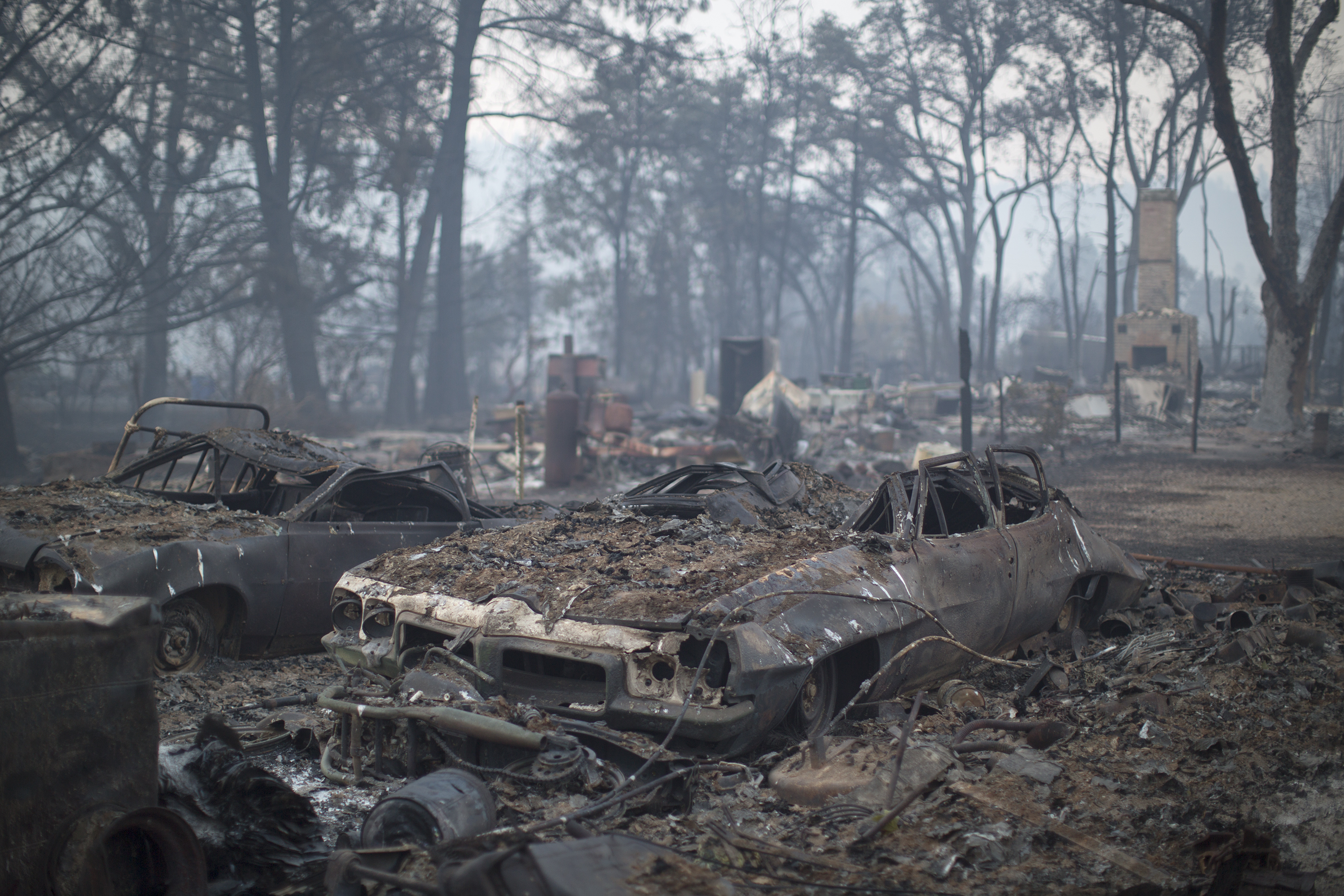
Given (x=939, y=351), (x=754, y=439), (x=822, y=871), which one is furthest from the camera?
(x=939, y=351)

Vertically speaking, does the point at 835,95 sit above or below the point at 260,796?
above

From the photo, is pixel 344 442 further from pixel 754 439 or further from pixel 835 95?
pixel 835 95

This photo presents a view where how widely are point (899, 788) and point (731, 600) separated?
0.95 metres

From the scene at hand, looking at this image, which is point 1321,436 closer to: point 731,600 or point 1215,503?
point 1215,503

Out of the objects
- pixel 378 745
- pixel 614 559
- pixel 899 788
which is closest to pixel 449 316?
pixel 614 559

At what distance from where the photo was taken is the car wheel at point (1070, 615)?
555 cm

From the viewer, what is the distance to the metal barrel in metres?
2.70

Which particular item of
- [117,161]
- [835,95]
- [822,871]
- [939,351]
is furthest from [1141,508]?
[939,351]

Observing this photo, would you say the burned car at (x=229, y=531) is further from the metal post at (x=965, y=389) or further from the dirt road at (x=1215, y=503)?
the metal post at (x=965, y=389)

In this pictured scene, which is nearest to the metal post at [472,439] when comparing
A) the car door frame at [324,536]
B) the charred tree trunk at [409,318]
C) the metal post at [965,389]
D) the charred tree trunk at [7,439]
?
the car door frame at [324,536]

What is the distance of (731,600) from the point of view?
3.58 metres

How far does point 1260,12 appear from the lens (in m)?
23.4

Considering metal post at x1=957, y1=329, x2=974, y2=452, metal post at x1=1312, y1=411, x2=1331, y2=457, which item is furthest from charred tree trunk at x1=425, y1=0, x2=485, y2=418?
metal post at x1=1312, y1=411, x2=1331, y2=457

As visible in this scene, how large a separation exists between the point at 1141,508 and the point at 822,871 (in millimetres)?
10441
